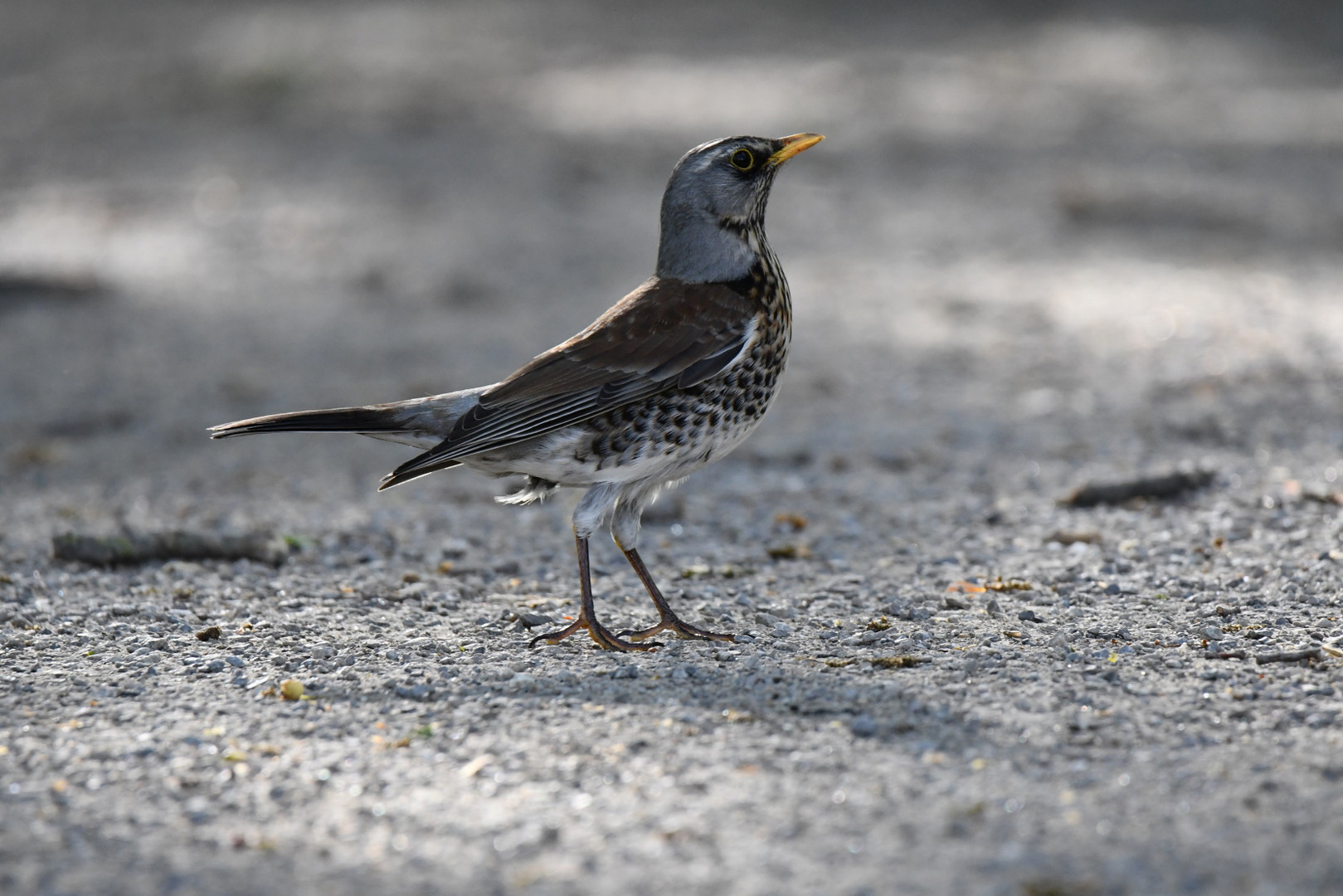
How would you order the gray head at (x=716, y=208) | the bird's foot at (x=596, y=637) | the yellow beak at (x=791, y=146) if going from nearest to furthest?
the bird's foot at (x=596, y=637) < the gray head at (x=716, y=208) < the yellow beak at (x=791, y=146)

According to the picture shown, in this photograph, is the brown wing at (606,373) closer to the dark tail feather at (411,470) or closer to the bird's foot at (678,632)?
the dark tail feather at (411,470)

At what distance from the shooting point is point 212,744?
3836 mm

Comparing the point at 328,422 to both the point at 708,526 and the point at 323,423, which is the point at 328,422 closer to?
the point at 323,423

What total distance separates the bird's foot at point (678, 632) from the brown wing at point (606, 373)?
75 centimetres

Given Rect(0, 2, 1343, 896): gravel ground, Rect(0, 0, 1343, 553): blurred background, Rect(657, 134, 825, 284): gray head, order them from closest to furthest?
Rect(0, 2, 1343, 896): gravel ground → Rect(657, 134, 825, 284): gray head → Rect(0, 0, 1343, 553): blurred background

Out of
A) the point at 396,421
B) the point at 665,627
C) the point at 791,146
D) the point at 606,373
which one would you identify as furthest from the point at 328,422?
the point at 791,146

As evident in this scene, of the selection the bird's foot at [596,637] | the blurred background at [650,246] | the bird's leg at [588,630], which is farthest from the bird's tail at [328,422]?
the blurred background at [650,246]

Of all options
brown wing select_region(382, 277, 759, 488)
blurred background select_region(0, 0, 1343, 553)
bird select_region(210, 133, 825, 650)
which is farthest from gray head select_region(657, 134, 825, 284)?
→ blurred background select_region(0, 0, 1343, 553)

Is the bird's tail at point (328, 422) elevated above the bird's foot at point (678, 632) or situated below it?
above

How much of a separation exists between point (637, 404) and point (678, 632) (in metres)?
0.79

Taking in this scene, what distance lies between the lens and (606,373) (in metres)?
4.77

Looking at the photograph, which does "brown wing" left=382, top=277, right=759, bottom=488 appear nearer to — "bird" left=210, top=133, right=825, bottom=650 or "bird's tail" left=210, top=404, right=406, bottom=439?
"bird" left=210, top=133, right=825, bottom=650

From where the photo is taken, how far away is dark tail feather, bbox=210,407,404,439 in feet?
15.4

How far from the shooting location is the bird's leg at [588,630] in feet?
15.1
